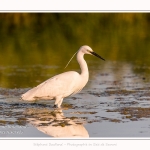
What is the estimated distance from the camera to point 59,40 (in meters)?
22.9

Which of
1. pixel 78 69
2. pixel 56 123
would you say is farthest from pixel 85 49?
pixel 78 69

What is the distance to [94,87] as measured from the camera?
14.2 m

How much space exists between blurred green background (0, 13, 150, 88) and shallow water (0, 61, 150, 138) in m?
1.81

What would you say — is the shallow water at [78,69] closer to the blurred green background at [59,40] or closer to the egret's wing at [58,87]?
the blurred green background at [59,40]

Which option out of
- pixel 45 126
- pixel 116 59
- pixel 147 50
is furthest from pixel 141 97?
pixel 147 50

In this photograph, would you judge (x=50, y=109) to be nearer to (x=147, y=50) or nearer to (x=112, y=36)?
(x=147, y=50)

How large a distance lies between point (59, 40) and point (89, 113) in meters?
11.9

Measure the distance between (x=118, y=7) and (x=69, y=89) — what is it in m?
2.05

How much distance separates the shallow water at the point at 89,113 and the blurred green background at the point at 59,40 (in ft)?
5.93

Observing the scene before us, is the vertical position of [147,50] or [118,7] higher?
[118,7]

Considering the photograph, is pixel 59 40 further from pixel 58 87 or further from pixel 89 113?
pixel 89 113

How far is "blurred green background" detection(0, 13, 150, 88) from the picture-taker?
56.5 feet

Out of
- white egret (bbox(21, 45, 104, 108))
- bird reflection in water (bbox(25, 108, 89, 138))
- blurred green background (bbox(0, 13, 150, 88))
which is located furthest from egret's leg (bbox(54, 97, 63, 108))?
blurred green background (bbox(0, 13, 150, 88))

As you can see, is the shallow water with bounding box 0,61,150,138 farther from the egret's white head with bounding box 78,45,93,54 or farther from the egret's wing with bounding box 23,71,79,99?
the egret's white head with bounding box 78,45,93,54
